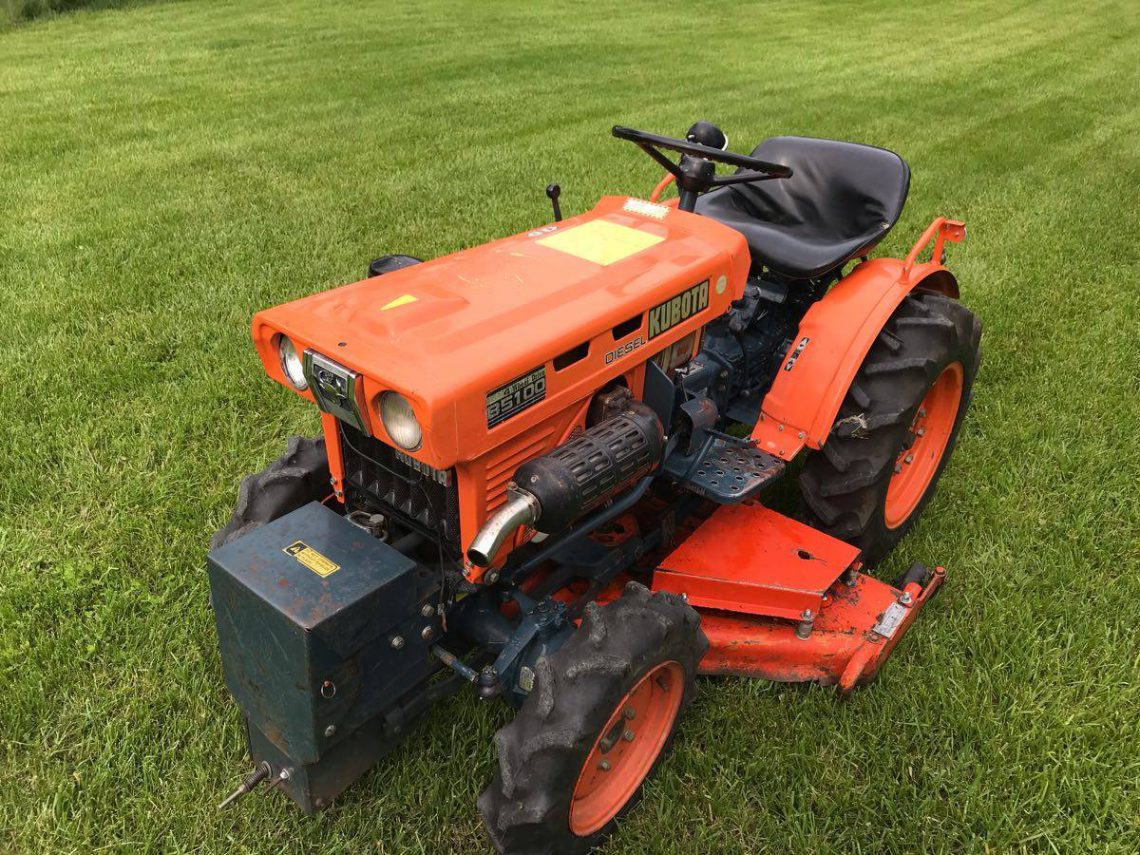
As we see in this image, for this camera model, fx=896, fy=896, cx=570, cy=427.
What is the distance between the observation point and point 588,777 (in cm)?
226

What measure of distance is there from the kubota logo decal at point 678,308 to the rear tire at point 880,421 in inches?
25.7

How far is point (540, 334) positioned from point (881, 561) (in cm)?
174

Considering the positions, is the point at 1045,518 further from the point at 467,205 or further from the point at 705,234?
the point at 467,205

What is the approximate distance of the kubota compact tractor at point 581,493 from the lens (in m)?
1.99

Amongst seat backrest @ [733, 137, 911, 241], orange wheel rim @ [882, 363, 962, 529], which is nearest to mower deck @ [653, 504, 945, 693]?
orange wheel rim @ [882, 363, 962, 529]

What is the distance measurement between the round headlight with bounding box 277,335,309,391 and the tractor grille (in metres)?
0.17

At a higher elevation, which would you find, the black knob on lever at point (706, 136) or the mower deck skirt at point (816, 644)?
the black knob on lever at point (706, 136)

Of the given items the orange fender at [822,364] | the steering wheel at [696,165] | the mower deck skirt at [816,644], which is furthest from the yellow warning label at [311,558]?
the steering wheel at [696,165]

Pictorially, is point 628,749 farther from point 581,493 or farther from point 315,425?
point 315,425

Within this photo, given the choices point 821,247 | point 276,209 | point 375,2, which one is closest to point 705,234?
point 821,247

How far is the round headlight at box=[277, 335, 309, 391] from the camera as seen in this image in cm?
222

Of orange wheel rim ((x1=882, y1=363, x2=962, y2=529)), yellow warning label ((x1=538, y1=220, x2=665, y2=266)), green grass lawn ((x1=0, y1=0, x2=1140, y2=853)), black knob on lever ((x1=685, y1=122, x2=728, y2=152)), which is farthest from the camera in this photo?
orange wheel rim ((x1=882, y1=363, x2=962, y2=529))

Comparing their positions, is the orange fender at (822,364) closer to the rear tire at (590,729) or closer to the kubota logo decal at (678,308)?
the kubota logo decal at (678,308)

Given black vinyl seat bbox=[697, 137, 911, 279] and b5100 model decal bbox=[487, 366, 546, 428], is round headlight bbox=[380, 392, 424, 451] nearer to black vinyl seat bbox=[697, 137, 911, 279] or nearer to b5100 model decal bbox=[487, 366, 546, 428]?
b5100 model decal bbox=[487, 366, 546, 428]
